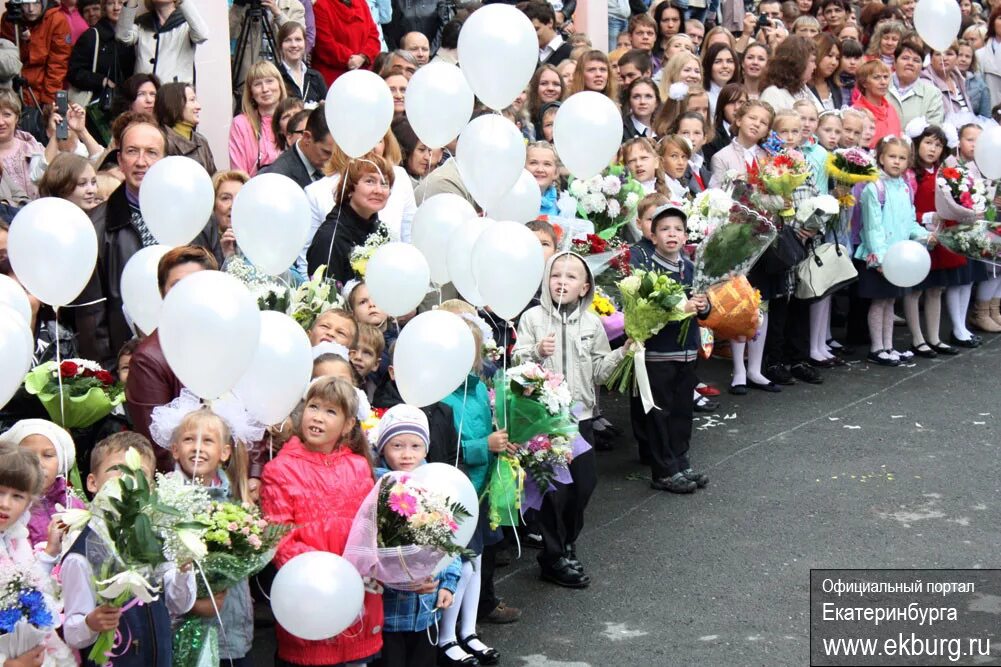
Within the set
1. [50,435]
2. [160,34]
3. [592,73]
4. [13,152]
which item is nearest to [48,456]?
[50,435]

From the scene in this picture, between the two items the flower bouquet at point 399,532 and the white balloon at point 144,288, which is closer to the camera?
the flower bouquet at point 399,532

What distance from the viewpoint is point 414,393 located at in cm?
595

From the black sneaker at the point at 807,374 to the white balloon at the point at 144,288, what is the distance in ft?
19.0

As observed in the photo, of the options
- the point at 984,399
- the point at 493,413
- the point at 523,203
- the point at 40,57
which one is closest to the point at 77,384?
the point at 493,413

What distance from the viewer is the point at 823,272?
10727 mm

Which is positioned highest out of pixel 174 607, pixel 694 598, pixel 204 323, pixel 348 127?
pixel 348 127

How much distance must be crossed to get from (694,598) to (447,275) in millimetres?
1960

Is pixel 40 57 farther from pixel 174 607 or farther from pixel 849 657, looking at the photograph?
pixel 849 657

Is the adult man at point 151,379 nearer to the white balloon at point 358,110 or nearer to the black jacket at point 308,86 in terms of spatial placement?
the white balloon at point 358,110

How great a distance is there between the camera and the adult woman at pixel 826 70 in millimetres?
12844

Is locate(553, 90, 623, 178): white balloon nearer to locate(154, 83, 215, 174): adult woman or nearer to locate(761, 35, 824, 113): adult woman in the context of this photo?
locate(154, 83, 215, 174): adult woman

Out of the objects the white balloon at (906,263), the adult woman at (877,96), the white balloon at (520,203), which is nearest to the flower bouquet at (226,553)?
the white balloon at (520,203)

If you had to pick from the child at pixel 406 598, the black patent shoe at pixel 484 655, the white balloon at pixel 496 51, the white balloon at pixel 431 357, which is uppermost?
the white balloon at pixel 496 51

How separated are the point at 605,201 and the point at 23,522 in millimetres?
4810
